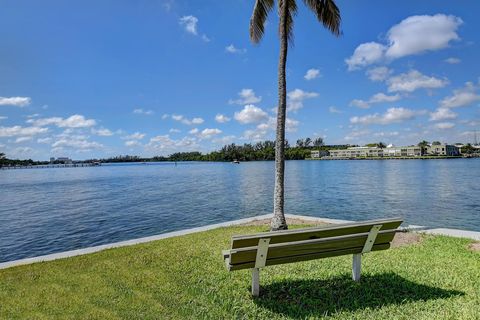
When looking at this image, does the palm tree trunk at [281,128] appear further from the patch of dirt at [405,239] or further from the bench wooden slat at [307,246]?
the bench wooden slat at [307,246]

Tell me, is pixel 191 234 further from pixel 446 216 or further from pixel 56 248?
pixel 446 216

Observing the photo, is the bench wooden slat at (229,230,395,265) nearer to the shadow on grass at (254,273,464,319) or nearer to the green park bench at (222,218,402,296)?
the green park bench at (222,218,402,296)

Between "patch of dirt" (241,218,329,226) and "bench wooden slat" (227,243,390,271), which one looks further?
"patch of dirt" (241,218,329,226)

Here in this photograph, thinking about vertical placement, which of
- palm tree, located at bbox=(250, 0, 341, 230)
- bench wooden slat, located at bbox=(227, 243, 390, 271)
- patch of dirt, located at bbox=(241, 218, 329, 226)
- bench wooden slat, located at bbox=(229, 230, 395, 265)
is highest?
palm tree, located at bbox=(250, 0, 341, 230)

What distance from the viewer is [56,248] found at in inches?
563

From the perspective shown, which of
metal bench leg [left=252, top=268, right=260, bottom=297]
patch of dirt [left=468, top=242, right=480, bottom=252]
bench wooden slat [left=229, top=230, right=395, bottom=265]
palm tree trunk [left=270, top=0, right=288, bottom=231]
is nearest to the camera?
bench wooden slat [left=229, top=230, right=395, bottom=265]

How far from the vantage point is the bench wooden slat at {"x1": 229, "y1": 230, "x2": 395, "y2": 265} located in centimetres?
448

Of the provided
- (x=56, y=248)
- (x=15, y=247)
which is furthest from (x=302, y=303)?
(x=15, y=247)

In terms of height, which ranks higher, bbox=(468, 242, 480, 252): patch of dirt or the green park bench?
the green park bench

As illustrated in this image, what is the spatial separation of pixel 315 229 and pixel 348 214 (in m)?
16.0

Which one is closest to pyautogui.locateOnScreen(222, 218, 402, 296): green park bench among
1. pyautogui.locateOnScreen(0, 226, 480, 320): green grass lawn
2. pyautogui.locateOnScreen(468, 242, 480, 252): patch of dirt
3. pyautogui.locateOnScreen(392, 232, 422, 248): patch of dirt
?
pyautogui.locateOnScreen(0, 226, 480, 320): green grass lawn

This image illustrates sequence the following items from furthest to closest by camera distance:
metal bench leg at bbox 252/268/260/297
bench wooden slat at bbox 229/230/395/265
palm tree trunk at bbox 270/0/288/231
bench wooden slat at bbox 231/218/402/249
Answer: palm tree trunk at bbox 270/0/288/231 → metal bench leg at bbox 252/268/260/297 → bench wooden slat at bbox 229/230/395/265 → bench wooden slat at bbox 231/218/402/249

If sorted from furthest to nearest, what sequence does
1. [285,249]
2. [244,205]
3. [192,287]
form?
[244,205] < [192,287] < [285,249]

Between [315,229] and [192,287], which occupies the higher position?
[315,229]
